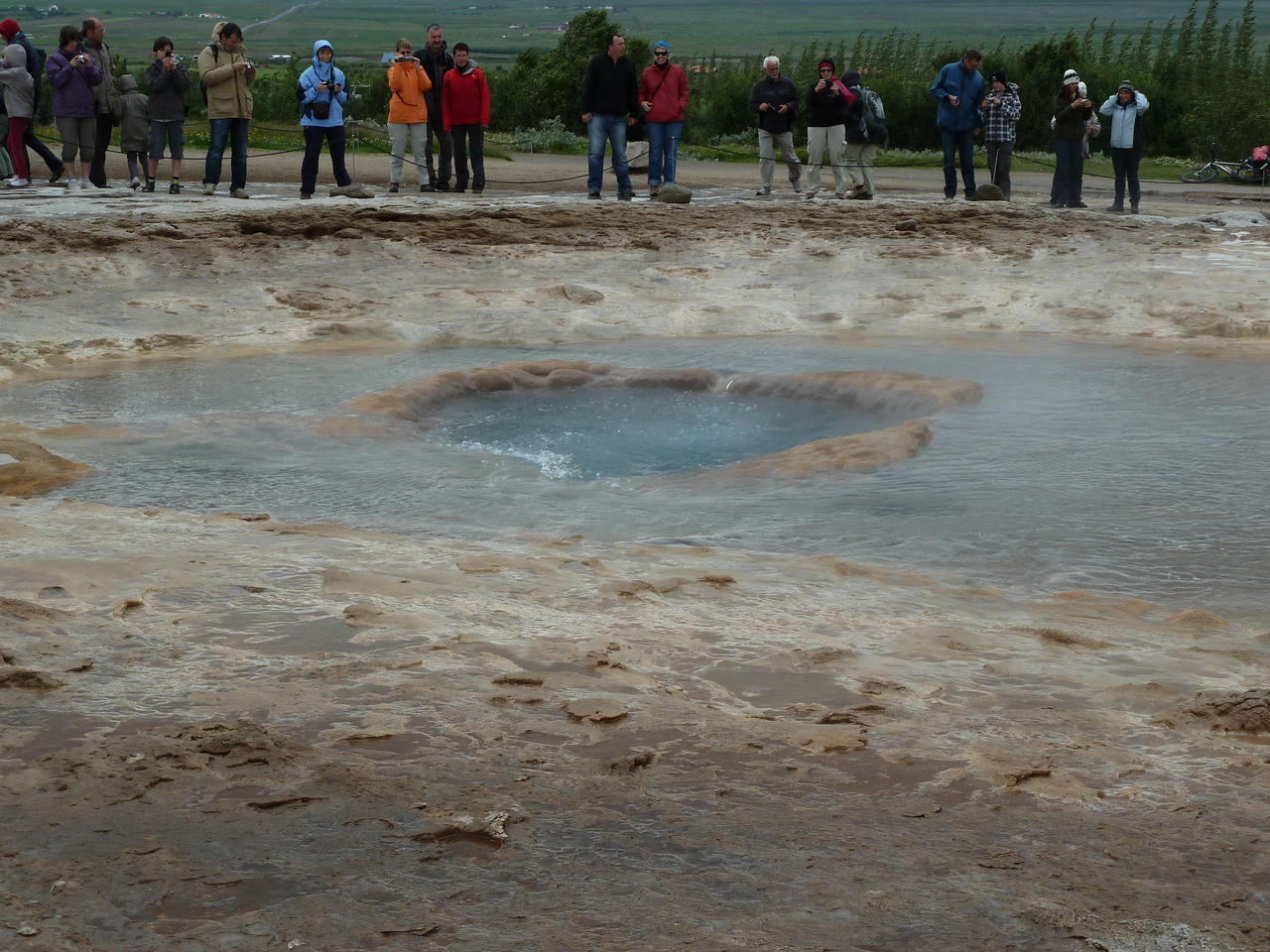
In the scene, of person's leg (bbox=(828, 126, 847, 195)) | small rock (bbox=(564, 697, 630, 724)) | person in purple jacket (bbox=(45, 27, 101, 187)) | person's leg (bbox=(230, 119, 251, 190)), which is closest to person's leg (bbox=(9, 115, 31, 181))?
person in purple jacket (bbox=(45, 27, 101, 187))

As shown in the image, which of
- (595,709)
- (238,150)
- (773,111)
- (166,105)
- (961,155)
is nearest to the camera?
(595,709)

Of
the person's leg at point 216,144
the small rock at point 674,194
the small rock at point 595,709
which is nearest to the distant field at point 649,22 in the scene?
the person's leg at point 216,144

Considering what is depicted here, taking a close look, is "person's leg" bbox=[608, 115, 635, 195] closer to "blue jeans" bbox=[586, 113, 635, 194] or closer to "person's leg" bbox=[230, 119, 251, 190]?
"blue jeans" bbox=[586, 113, 635, 194]

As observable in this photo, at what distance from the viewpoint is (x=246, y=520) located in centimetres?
482

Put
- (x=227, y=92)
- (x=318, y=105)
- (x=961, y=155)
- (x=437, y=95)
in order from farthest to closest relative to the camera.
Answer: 1. (x=961, y=155)
2. (x=437, y=95)
3. (x=318, y=105)
4. (x=227, y=92)

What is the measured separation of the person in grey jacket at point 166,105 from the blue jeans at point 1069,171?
7.68 m

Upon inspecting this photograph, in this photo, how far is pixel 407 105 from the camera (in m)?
12.6

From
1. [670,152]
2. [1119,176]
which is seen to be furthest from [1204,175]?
[670,152]

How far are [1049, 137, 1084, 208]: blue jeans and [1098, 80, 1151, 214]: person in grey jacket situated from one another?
358 millimetres

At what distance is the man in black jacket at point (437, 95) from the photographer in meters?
12.8

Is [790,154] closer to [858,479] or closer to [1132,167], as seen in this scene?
[1132,167]

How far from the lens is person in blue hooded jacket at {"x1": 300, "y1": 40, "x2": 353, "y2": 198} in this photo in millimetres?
11617

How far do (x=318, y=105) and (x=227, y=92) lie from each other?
0.72 m

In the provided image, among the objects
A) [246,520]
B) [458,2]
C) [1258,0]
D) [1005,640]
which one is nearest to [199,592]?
[246,520]
